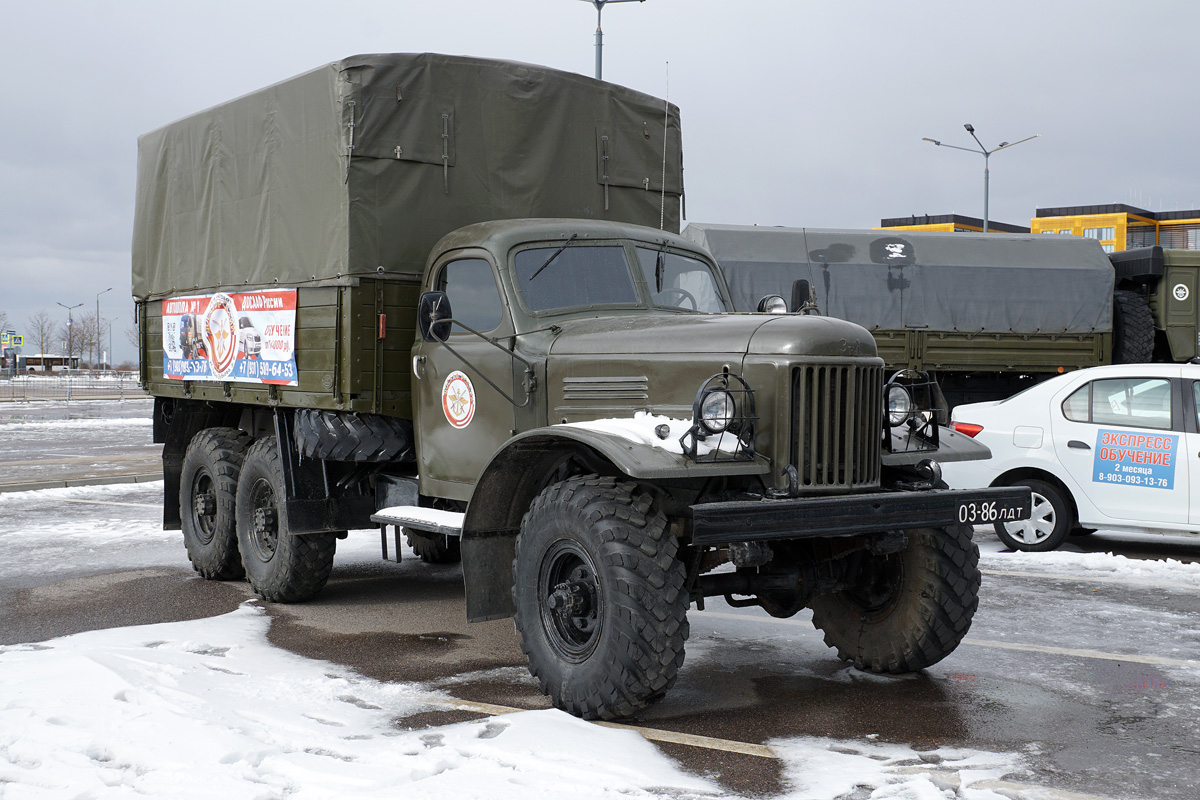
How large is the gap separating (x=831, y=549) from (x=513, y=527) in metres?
1.66

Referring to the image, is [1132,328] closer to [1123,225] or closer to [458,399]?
[458,399]

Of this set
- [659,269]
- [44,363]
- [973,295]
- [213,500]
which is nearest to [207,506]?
[213,500]

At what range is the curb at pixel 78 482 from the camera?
49.1 ft

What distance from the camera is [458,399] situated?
269 inches

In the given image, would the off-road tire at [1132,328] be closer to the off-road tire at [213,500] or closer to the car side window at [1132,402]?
the car side window at [1132,402]

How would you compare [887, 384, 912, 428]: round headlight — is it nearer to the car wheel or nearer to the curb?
the car wheel

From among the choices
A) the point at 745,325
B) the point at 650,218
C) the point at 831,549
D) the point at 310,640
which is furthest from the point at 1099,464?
the point at 310,640

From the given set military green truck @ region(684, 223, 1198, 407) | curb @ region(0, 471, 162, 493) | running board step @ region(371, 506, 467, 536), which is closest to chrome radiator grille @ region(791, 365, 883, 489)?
running board step @ region(371, 506, 467, 536)

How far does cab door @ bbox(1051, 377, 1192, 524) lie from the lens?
31.2 feet

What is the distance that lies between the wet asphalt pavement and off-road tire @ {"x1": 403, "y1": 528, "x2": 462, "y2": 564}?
9.0 inches

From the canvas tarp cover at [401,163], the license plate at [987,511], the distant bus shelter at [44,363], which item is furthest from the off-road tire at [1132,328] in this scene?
the distant bus shelter at [44,363]

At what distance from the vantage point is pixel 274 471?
26.9 feet

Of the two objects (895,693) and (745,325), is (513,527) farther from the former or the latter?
(895,693)

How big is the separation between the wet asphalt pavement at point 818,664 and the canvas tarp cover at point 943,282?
301 inches
